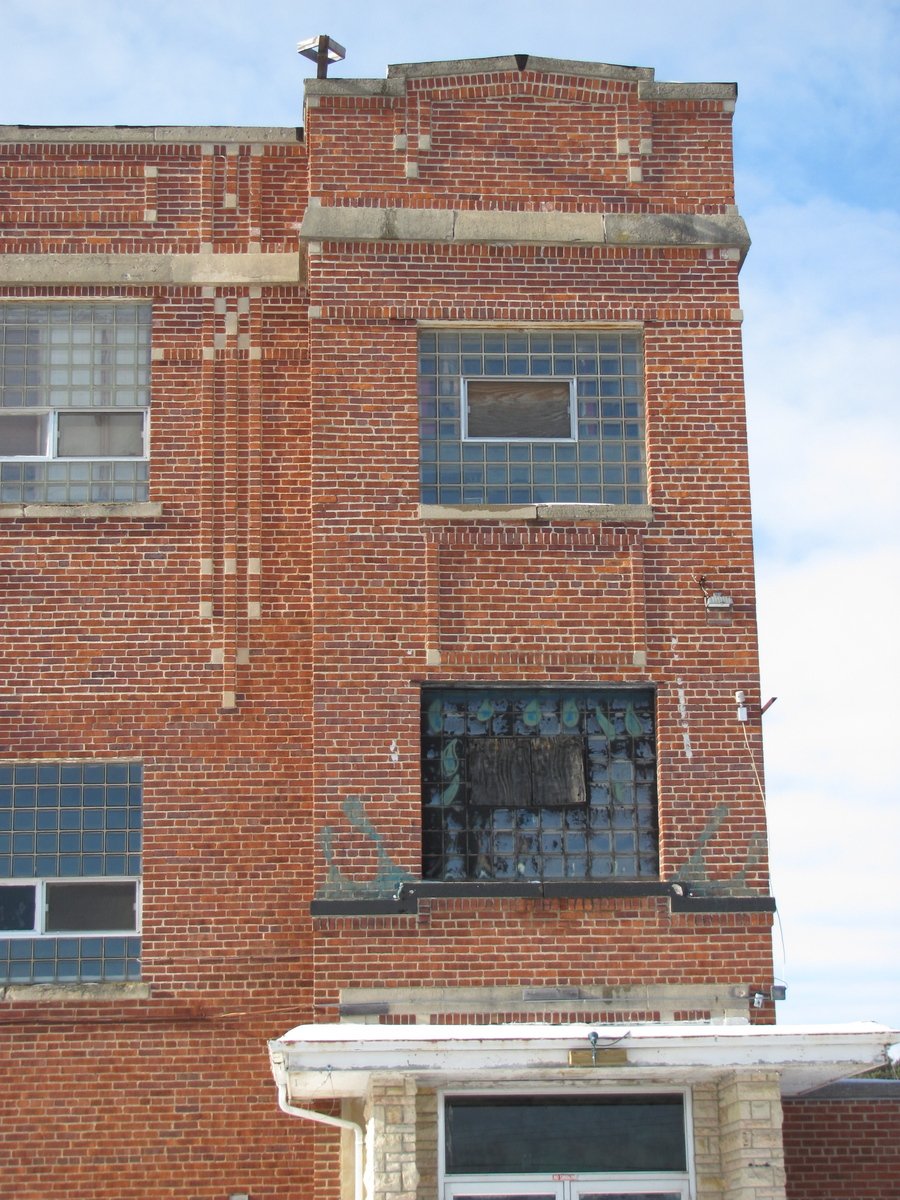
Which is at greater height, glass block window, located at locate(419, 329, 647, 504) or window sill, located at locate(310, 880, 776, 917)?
glass block window, located at locate(419, 329, 647, 504)

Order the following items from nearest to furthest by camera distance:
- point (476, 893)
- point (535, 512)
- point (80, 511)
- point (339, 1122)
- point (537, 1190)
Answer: point (537, 1190), point (339, 1122), point (476, 893), point (535, 512), point (80, 511)

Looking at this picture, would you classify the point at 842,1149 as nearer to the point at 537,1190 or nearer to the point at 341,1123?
the point at 537,1190

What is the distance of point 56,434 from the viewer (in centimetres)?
1759

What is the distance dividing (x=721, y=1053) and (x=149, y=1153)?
5118 millimetres

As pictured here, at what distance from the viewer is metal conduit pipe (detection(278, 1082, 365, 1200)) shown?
14.7 metres

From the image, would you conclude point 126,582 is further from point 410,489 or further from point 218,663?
point 410,489

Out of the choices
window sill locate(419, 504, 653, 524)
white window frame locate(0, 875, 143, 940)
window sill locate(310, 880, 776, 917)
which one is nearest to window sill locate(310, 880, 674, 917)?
window sill locate(310, 880, 776, 917)

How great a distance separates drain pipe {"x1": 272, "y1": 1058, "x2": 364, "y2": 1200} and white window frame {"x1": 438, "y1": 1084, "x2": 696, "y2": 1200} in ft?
2.39

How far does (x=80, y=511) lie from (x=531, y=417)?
429cm

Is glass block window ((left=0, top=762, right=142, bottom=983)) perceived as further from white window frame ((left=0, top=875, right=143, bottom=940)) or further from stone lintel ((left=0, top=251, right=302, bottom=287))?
stone lintel ((left=0, top=251, right=302, bottom=287))

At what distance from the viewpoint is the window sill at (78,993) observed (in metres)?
16.0

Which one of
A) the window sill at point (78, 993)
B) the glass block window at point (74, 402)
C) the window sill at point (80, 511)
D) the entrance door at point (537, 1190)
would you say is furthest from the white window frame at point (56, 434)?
the entrance door at point (537, 1190)

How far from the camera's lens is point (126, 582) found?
17.0m

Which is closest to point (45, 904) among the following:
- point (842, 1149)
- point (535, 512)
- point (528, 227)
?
point (535, 512)
